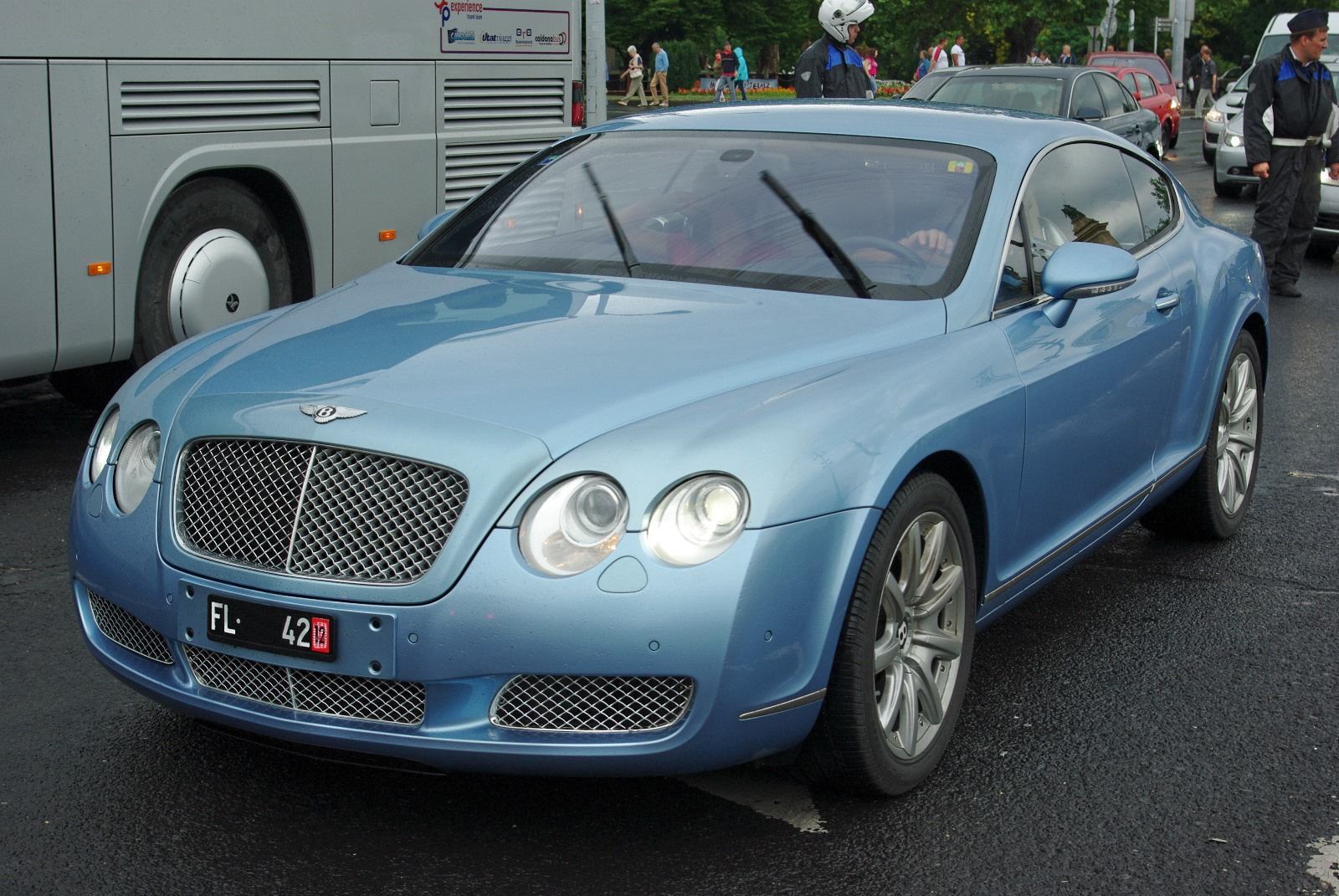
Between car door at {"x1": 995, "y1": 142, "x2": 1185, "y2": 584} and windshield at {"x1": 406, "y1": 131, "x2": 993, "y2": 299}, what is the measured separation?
0.24 m

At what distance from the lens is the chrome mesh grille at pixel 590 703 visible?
312 cm

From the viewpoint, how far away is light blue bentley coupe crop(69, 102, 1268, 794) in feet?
10.2

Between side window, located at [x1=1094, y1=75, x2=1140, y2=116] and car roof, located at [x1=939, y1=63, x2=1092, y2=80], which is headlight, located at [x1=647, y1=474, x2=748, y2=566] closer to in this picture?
car roof, located at [x1=939, y1=63, x2=1092, y2=80]

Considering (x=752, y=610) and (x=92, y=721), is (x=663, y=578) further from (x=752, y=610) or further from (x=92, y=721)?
(x=92, y=721)

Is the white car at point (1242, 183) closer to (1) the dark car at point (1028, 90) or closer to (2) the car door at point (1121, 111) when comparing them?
(2) the car door at point (1121, 111)

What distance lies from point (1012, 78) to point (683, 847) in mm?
13552

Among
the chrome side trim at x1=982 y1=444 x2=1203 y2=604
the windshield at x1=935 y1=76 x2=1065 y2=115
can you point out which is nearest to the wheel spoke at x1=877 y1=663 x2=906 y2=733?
the chrome side trim at x1=982 y1=444 x2=1203 y2=604

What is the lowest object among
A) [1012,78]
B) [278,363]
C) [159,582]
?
[159,582]

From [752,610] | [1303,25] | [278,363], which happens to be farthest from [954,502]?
[1303,25]

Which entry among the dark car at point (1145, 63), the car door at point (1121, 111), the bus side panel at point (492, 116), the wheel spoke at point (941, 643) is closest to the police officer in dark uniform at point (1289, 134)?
the car door at point (1121, 111)

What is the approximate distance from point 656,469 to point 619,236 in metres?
1.55

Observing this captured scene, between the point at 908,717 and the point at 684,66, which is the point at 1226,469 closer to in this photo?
the point at 908,717

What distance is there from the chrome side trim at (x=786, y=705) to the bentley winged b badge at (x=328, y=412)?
98 cm

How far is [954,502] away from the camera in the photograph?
3.71 meters
